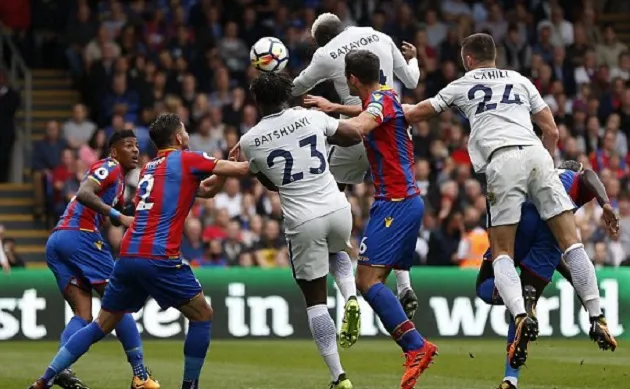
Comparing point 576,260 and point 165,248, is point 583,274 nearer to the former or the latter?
point 576,260

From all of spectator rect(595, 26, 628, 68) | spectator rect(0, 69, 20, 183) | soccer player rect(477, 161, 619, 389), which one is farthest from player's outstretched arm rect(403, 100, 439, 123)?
spectator rect(595, 26, 628, 68)

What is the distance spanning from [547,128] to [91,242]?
4602 millimetres

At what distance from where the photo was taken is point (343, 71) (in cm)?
1420

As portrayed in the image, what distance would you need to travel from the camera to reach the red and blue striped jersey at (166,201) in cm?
1257

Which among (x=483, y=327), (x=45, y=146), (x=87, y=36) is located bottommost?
(x=483, y=327)

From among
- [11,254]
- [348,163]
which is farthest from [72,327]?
[11,254]

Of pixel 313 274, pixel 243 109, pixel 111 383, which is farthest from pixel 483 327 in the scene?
pixel 313 274

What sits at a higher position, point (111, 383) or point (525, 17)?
point (525, 17)

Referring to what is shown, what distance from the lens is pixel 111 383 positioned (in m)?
15.4

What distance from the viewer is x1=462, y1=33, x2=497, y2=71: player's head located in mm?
13258

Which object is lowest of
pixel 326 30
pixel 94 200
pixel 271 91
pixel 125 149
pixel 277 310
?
pixel 277 310

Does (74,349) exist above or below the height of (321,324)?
below

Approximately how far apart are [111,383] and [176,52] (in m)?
11.7

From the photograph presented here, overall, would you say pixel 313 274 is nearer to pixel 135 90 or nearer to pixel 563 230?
pixel 563 230
